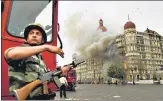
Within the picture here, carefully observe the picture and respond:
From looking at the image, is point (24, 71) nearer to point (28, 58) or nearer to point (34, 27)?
point (28, 58)

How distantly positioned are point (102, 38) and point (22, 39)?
1.40 metres

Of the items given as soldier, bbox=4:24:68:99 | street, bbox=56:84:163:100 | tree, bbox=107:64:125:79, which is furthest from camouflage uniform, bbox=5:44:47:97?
tree, bbox=107:64:125:79

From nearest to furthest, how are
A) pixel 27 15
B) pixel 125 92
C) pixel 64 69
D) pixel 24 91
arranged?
1. pixel 24 91
2. pixel 27 15
3. pixel 64 69
4. pixel 125 92

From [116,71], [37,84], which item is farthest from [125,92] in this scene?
[37,84]

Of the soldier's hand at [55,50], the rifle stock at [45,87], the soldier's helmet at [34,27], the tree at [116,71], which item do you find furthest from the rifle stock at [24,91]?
the tree at [116,71]

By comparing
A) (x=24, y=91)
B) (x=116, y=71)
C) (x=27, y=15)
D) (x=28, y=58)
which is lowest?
(x=24, y=91)

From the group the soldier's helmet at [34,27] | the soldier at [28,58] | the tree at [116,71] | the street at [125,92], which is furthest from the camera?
the tree at [116,71]

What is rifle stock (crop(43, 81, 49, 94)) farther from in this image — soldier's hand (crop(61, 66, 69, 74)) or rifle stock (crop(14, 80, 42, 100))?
soldier's hand (crop(61, 66, 69, 74))

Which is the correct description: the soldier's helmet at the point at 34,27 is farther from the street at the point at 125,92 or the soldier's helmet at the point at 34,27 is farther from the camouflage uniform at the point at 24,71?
the street at the point at 125,92

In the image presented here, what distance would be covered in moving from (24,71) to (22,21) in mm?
568

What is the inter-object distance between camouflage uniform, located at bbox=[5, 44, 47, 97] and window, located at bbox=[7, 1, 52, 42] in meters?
0.23

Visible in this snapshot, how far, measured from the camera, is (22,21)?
2984mm

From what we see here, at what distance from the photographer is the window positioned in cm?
295

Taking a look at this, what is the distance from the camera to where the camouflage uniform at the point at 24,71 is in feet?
9.50
